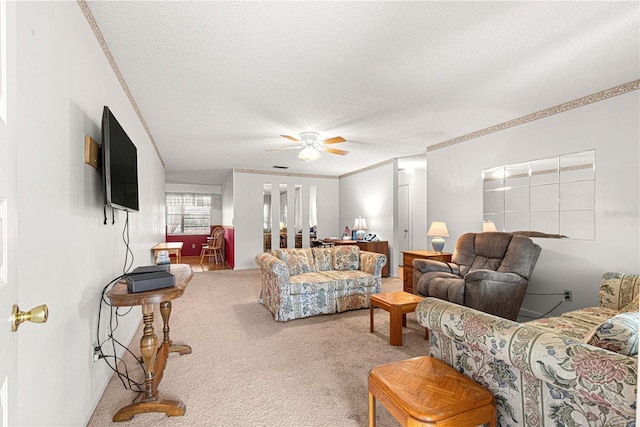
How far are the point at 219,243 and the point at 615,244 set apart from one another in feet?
26.4

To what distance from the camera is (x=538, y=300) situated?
11.7 feet

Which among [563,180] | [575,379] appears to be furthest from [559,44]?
[575,379]

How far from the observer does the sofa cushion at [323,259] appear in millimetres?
4312

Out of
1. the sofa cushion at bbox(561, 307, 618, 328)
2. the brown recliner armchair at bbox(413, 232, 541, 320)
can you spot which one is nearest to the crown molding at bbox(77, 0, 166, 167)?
the brown recliner armchair at bbox(413, 232, 541, 320)

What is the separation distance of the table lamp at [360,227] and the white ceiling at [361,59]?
3.21 meters

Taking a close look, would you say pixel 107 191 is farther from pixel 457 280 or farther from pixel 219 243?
pixel 219 243

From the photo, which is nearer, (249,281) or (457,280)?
(457,280)

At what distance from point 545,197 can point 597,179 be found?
0.53 m

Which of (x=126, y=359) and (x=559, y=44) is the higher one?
(x=559, y=44)

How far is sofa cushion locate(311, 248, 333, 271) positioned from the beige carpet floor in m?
0.81

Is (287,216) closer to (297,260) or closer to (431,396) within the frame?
(297,260)

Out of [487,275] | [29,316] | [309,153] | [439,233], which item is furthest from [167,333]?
[439,233]

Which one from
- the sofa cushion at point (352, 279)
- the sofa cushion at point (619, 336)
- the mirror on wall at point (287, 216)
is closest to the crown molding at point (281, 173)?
the mirror on wall at point (287, 216)

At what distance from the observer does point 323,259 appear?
14.3 ft
